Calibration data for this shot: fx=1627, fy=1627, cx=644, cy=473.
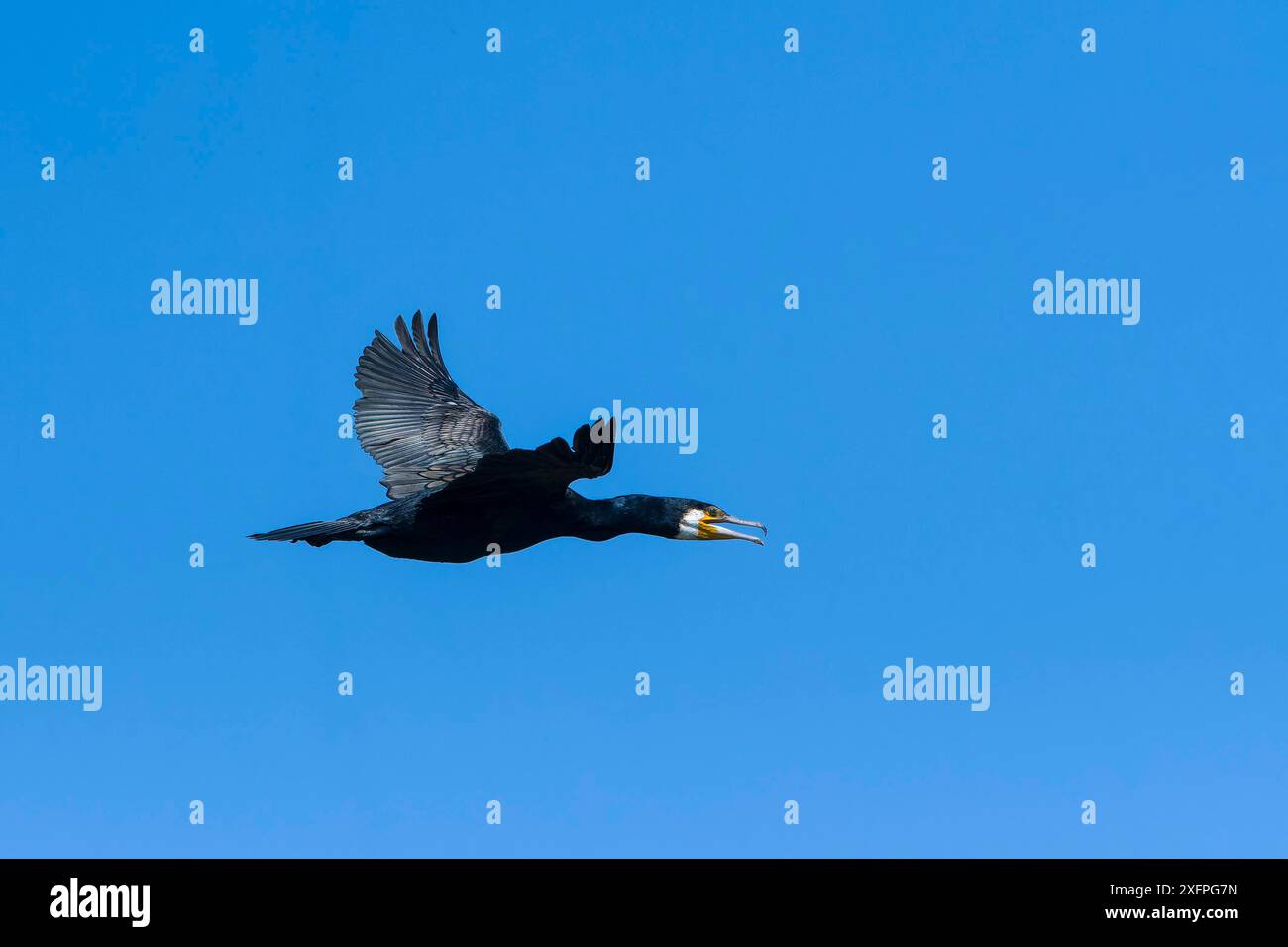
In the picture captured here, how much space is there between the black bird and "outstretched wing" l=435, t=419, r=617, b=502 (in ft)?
0.04

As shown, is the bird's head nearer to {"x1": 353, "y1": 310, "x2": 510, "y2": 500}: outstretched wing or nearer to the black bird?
the black bird

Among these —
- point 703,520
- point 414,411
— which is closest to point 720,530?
point 703,520

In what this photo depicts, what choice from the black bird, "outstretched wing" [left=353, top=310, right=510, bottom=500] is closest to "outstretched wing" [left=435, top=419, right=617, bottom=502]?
the black bird

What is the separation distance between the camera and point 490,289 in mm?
21422

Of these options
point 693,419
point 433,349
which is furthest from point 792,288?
point 433,349

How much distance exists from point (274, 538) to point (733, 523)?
4738 mm

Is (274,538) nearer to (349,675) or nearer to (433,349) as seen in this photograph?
(433,349)

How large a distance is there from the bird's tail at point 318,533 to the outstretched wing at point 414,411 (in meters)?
1.96

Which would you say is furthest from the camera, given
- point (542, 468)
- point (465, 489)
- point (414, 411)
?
point (414, 411)

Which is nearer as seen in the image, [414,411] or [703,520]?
[703,520]

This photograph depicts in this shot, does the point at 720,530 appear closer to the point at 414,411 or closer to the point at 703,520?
the point at 703,520

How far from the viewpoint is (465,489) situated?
16.5 metres

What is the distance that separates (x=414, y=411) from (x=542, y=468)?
466cm

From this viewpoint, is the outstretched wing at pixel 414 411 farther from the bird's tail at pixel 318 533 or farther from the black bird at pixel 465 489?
the bird's tail at pixel 318 533
